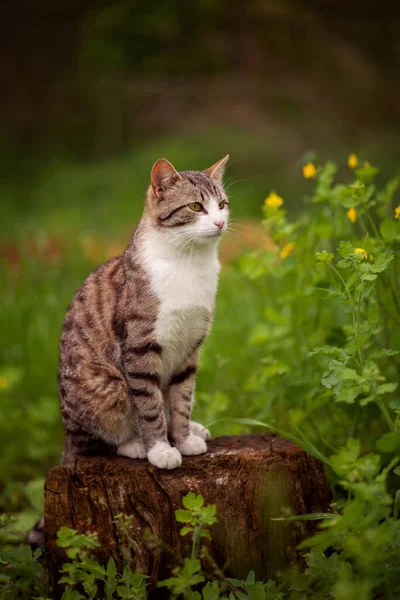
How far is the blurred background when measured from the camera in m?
4.31

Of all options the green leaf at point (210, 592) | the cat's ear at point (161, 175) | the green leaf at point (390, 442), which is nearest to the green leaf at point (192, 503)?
the green leaf at point (210, 592)

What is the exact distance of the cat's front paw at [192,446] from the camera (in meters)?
2.51

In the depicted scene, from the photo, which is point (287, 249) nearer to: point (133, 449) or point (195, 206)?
point (195, 206)

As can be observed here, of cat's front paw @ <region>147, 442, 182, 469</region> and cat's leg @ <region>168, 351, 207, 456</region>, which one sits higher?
cat's leg @ <region>168, 351, 207, 456</region>

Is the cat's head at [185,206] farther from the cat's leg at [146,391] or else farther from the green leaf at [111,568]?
the green leaf at [111,568]

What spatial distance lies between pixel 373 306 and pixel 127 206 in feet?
21.3

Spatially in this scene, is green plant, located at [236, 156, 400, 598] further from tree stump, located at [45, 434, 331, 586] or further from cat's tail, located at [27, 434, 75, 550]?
cat's tail, located at [27, 434, 75, 550]

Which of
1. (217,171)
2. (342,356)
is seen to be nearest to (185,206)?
(217,171)

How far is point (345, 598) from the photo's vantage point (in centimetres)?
150

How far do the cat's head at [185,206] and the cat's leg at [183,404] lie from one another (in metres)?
0.51

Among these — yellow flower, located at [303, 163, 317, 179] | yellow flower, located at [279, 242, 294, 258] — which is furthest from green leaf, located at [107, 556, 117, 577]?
yellow flower, located at [303, 163, 317, 179]

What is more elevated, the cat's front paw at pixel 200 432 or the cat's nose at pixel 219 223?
the cat's nose at pixel 219 223

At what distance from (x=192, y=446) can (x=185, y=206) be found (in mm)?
970

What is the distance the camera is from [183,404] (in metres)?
2.67
